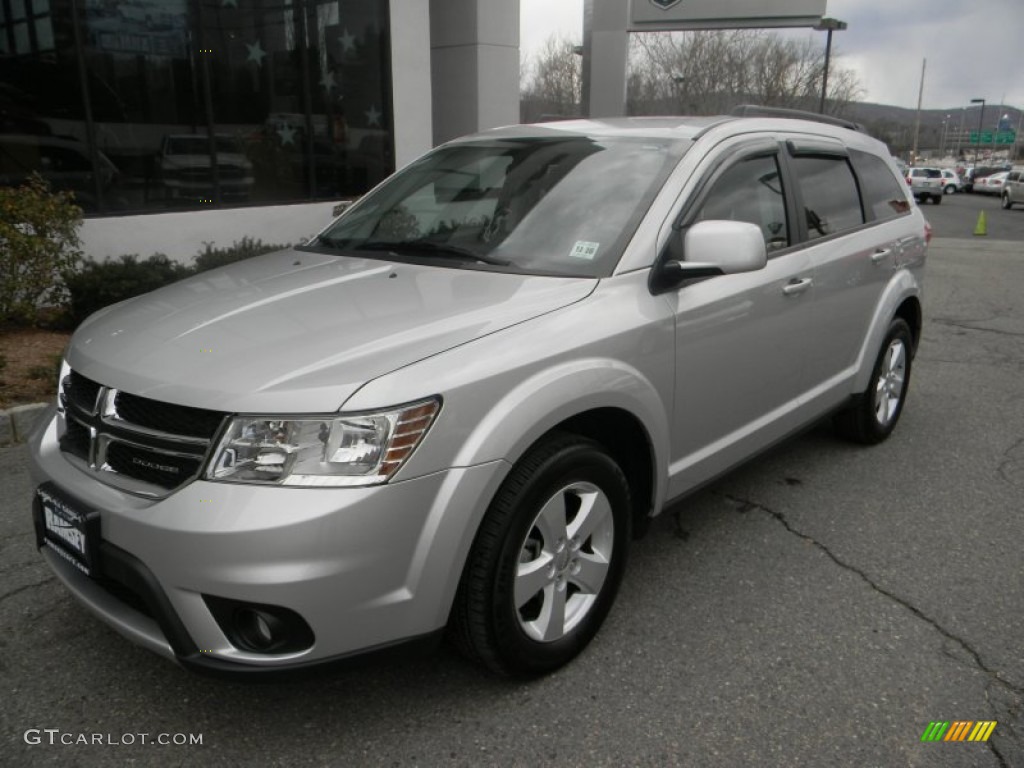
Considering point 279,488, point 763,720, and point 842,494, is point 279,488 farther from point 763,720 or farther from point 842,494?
point 842,494

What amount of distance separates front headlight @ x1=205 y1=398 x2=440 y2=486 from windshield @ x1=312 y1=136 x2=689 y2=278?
1033mm

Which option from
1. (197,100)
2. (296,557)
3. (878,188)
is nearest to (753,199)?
(878,188)

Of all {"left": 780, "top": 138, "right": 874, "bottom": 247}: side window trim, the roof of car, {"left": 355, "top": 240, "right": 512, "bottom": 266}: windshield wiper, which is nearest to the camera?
{"left": 355, "top": 240, "right": 512, "bottom": 266}: windshield wiper

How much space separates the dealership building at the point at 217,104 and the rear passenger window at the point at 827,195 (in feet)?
23.2

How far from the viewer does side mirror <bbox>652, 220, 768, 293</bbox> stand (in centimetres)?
275

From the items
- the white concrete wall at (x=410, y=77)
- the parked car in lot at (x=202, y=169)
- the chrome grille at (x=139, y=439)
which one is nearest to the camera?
the chrome grille at (x=139, y=439)

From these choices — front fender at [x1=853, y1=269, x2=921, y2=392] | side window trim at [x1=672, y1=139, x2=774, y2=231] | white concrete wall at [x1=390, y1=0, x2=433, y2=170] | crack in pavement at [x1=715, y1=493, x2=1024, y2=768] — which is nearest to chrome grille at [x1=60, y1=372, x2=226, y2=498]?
side window trim at [x1=672, y1=139, x2=774, y2=231]

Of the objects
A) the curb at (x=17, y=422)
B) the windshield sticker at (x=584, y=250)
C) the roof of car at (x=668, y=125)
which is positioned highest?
the roof of car at (x=668, y=125)

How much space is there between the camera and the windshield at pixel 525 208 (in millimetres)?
2932

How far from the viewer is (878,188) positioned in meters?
4.63

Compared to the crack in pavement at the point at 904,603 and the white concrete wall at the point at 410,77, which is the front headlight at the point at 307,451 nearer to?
the crack in pavement at the point at 904,603

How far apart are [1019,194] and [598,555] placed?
116ft

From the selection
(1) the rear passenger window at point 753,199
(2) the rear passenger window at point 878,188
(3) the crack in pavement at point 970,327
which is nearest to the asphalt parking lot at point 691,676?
(1) the rear passenger window at point 753,199

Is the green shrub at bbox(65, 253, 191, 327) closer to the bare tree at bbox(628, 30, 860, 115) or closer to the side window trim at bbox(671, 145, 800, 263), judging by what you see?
the side window trim at bbox(671, 145, 800, 263)
